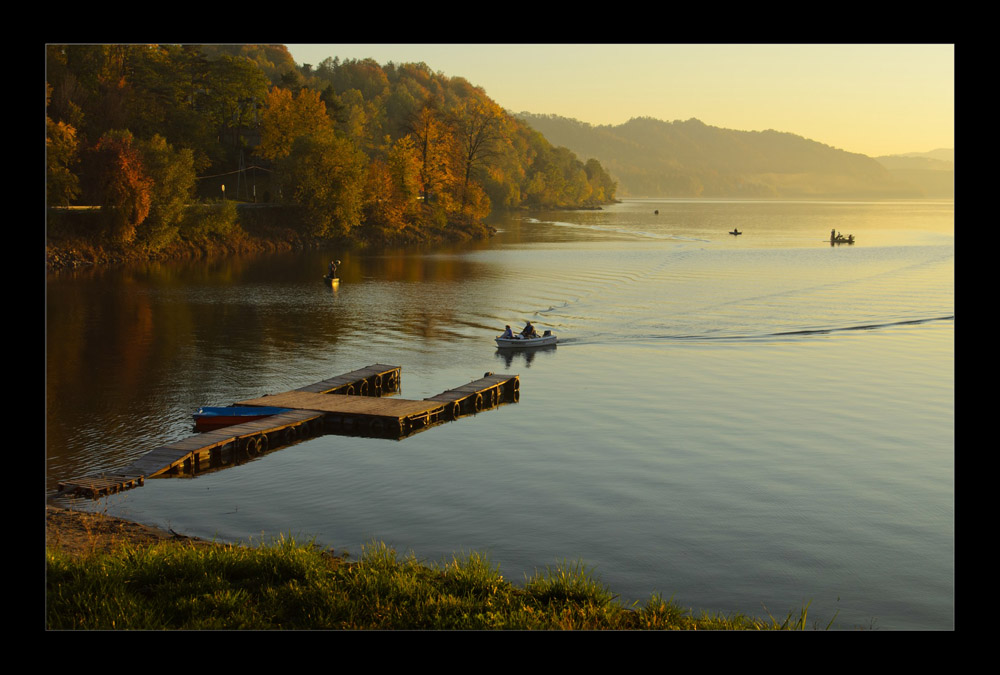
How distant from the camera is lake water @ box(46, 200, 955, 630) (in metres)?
26.8

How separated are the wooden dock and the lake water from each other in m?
0.79

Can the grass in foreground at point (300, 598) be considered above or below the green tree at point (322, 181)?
below

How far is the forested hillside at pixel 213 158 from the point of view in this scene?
107 metres

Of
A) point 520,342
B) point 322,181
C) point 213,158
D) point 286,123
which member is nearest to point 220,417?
point 520,342

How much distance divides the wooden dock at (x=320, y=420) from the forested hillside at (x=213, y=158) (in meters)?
70.3

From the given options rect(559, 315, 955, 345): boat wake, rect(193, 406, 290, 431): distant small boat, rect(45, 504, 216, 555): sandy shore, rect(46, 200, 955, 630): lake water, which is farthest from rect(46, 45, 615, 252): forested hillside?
rect(45, 504, 216, 555): sandy shore

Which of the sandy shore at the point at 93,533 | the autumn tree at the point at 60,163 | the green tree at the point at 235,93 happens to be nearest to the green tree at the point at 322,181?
the green tree at the point at 235,93

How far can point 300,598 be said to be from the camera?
18.0 metres

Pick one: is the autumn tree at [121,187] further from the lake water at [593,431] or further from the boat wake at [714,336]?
the boat wake at [714,336]

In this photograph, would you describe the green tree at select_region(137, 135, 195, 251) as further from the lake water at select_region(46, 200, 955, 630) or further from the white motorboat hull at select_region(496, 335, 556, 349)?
the white motorboat hull at select_region(496, 335, 556, 349)

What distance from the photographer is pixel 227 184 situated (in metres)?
143
